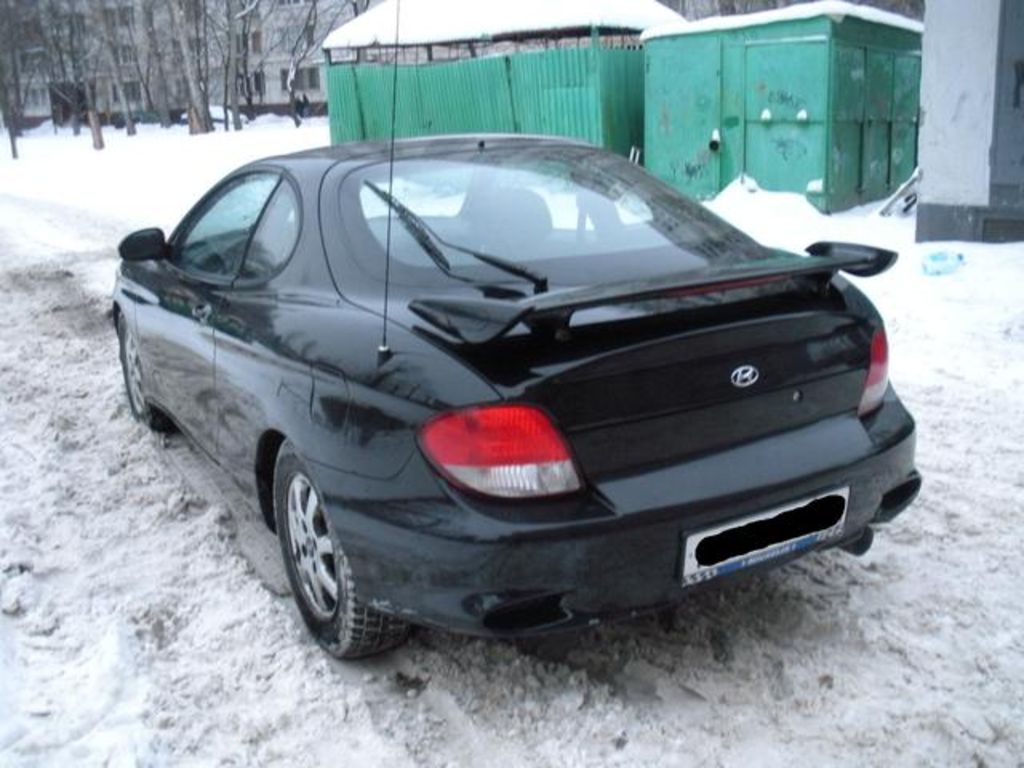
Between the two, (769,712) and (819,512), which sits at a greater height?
(819,512)

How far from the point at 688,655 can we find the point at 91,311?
6.67 metres

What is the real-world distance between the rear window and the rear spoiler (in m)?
0.27

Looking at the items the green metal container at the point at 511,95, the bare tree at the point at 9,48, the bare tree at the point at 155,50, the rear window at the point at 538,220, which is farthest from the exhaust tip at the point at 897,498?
the bare tree at the point at 9,48

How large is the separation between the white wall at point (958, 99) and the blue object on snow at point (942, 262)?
2.82 feet

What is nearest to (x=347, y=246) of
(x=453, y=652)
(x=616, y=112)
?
(x=453, y=652)

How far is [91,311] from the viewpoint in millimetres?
8266

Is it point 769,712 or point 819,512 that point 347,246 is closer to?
point 819,512

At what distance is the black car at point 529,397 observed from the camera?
98.6 inches

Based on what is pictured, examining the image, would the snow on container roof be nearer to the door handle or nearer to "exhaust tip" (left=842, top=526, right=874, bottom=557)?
the door handle

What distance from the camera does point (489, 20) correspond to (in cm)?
1677

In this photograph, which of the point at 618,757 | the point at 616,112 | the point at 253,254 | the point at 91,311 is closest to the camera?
the point at 618,757

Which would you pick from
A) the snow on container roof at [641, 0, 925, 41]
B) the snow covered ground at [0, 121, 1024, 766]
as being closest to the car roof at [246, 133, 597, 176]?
the snow covered ground at [0, 121, 1024, 766]

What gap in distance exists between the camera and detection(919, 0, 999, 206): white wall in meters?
8.52

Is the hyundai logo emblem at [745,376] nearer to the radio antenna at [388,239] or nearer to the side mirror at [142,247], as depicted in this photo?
the radio antenna at [388,239]
